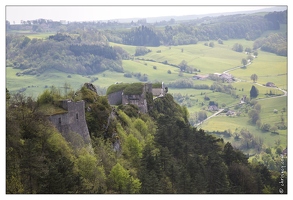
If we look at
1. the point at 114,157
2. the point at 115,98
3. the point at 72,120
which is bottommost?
the point at 114,157

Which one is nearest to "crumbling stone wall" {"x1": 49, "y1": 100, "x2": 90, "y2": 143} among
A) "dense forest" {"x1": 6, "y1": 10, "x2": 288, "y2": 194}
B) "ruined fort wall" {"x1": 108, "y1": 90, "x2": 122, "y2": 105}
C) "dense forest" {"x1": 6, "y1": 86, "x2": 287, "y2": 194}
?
"dense forest" {"x1": 6, "y1": 10, "x2": 288, "y2": 194}

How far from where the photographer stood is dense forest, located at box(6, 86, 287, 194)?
139 feet

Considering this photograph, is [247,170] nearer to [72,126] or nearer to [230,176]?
[230,176]

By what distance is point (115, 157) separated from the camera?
54.2 meters

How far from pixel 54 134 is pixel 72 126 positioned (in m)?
4.06

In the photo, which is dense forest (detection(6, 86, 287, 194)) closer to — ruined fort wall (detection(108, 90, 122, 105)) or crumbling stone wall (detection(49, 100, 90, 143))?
crumbling stone wall (detection(49, 100, 90, 143))

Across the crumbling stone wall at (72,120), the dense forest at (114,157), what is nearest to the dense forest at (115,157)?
the dense forest at (114,157)

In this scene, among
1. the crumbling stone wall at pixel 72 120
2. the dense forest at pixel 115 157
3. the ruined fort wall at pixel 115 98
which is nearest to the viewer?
the dense forest at pixel 115 157

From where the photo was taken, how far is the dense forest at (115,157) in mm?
42312

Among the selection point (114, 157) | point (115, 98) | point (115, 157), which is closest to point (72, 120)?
point (114, 157)

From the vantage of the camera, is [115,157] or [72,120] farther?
[115,157]

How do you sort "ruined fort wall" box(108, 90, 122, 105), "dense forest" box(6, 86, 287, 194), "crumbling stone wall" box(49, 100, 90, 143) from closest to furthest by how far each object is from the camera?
"dense forest" box(6, 86, 287, 194), "crumbling stone wall" box(49, 100, 90, 143), "ruined fort wall" box(108, 90, 122, 105)

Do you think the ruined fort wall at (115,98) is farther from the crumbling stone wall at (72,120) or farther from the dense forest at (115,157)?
the crumbling stone wall at (72,120)

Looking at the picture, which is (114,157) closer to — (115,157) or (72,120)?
(115,157)
